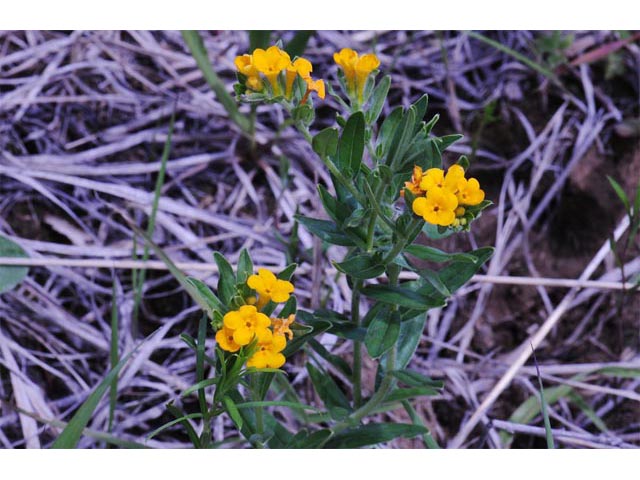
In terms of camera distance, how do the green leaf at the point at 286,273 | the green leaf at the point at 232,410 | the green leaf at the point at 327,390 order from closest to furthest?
the green leaf at the point at 232,410, the green leaf at the point at 286,273, the green leaf at the point at 327,390

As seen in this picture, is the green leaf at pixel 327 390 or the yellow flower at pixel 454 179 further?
the green leaf at pixel 327 390

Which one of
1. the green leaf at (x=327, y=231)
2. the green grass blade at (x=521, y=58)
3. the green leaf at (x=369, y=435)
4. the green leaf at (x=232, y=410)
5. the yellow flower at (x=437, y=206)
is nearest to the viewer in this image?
the yellow flower at (x=437, y=206)

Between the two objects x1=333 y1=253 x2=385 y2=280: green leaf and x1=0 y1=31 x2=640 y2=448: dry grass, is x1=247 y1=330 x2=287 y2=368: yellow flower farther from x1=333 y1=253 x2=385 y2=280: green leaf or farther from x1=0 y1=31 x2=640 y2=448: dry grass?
x1=0 y1=31 x2=640 y2=448: dry grass

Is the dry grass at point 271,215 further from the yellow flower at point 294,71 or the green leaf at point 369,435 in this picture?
the yellow flower at point 294,71

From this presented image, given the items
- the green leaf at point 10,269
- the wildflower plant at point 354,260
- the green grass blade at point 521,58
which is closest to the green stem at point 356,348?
the wildflower plant at point 354,260

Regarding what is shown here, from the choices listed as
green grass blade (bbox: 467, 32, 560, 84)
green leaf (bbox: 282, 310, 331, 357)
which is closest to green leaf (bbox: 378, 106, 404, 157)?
green leaf (bbox: 282, 310, 331, 357)

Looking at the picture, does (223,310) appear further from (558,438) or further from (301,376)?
(558,438)

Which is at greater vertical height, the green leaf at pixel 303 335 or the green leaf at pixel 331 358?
the green leaf at pixel 303 335
